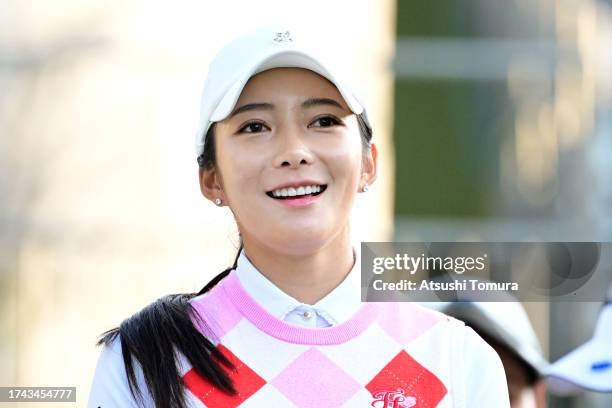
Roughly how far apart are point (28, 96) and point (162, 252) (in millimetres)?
601

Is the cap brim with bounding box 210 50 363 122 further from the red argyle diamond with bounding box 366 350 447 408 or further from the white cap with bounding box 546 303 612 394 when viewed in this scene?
the white cap with bounding box 546 303 612 394

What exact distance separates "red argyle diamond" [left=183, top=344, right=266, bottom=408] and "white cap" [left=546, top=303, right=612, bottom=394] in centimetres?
88

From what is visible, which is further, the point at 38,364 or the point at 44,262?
the point at 44,262

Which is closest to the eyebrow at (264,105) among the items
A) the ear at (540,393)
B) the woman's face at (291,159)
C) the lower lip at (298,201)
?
the woman's face at (291,159)

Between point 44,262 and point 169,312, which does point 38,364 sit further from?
point 169,312

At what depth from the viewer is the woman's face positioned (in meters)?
1.19

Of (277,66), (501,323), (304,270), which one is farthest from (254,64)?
(501,323)

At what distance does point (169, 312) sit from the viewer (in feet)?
4.13

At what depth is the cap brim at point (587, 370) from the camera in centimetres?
193

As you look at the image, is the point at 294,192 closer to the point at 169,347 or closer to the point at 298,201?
the point at 298,201

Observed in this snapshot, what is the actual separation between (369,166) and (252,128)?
0.17 m

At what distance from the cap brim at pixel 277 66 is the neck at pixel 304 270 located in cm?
16

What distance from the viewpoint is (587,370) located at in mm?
1949

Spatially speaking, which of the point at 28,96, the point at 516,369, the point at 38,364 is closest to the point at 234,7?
the point at 28,96
